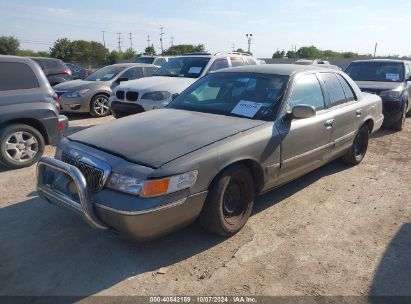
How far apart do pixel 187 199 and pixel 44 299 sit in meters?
1.33

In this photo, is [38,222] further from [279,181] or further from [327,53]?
[327,53]

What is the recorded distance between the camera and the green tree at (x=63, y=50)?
65.7 m

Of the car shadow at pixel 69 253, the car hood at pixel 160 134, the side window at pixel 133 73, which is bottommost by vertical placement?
the car shadow at pixel 69 253

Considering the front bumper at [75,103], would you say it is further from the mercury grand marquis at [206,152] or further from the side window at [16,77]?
the mercury grand marquis at [206,152]

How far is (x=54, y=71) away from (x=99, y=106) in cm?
457

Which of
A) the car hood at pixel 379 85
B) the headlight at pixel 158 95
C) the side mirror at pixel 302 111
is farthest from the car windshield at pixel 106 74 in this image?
the side mirror at pixel 302 111

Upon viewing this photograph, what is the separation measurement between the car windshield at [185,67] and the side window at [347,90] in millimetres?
4023

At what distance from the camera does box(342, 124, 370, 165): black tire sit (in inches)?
233

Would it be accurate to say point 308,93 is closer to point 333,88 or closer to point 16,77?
point 333,88

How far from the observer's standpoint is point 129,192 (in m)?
2.99

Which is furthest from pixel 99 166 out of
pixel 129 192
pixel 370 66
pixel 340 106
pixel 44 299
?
pixel 370 66

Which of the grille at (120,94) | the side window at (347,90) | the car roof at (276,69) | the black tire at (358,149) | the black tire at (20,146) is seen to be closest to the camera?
the car roof at (276,69)

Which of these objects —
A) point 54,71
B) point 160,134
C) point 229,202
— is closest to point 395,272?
point 229,202

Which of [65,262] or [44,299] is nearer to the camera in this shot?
[44,299]
